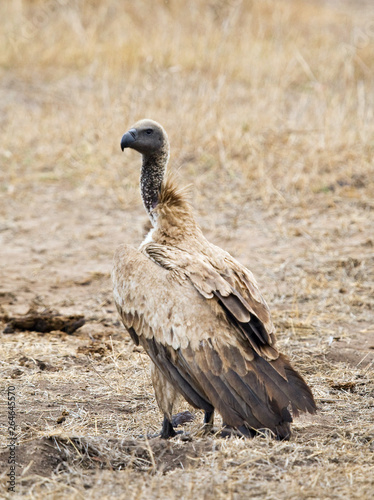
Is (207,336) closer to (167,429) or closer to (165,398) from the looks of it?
(165,398)

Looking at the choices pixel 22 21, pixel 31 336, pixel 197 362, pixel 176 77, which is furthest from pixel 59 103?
pixel 197 362

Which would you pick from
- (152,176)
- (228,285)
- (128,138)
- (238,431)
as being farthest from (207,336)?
(128,138)

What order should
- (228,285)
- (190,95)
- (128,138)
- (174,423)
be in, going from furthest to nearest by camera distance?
(190,95) → (128,138) → (174,423) → (228,285)

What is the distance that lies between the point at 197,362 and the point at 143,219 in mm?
4364

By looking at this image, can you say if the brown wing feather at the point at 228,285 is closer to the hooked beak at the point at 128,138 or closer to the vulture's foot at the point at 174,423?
the vulture's foot at the point at 174,423

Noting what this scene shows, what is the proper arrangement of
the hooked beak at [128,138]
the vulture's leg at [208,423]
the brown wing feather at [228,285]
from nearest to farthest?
the brown wing feather at [228,285] < the vulture's leg at [208,423] < the hooked beak at [128,138]

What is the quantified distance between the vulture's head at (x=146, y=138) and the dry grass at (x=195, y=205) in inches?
57.0

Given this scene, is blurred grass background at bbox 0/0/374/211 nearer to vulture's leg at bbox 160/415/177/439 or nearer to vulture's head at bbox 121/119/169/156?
vulture's head at bbox 121/119/169/156

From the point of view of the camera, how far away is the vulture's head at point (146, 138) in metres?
4.68

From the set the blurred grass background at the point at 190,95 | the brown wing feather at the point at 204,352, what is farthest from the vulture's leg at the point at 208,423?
the blurred grass background at the point at 190,95

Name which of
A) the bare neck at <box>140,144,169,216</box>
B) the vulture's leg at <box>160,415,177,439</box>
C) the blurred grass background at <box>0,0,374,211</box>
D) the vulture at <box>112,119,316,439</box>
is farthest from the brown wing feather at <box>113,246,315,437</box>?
the blurred grass background at <box>0,0,374,211</box>

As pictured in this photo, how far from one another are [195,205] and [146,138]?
11.1ft

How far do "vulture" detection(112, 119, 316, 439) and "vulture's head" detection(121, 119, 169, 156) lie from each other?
2.86 ft

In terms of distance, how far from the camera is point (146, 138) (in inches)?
186
